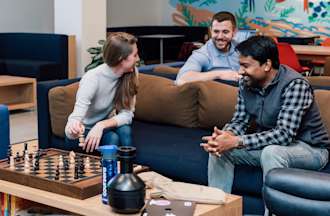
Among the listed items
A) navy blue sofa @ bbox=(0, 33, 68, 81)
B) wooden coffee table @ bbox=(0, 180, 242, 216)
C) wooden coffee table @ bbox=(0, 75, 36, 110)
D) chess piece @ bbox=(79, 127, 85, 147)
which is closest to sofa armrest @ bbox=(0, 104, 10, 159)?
chess piece @ bbox=(79, 127, 85, 147)

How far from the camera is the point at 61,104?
4.00 metres

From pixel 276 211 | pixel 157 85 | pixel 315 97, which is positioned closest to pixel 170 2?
pixel 157 85

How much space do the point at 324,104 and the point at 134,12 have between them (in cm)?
850

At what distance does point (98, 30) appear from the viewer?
766 cm

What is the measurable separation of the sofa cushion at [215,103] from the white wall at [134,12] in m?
7.27

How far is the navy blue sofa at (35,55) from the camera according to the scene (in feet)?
25.3

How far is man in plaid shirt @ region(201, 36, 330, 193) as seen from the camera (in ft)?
10.2

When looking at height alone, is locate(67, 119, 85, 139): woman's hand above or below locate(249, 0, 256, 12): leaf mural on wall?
below

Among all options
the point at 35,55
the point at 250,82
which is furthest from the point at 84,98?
the point at 35,55

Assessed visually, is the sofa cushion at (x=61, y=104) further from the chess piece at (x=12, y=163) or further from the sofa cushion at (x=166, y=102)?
the chess piece at (x=12, y=163)

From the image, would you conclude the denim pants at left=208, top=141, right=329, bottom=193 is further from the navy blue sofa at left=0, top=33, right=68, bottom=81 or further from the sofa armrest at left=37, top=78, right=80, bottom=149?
the navy blue sofa at left=0, top=33, right=68, bottom=81

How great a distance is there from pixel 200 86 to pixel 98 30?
392 cm

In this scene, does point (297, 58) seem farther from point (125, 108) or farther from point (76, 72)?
point (125, 108)

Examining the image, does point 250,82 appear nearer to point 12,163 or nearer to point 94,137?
point 94,137
